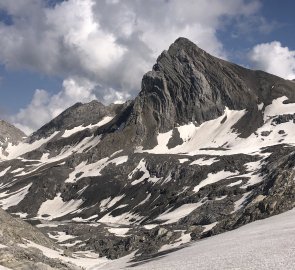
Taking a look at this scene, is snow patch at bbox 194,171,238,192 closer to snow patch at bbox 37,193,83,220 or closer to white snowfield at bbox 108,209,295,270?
snow patch at bbox 37,193,83,220

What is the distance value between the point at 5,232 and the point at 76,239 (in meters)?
52.9

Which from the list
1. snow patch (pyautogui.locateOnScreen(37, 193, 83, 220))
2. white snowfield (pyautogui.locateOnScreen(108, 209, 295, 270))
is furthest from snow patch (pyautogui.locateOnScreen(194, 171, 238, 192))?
white snowfield (pyautogui.locateOnScreen(108, 209, 295, 270))

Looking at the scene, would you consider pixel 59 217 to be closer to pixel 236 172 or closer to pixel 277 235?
pixel 236 172

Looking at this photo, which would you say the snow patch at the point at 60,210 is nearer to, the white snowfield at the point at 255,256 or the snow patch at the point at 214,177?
the snow patch at the point at 214,177

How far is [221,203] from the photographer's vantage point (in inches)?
4759

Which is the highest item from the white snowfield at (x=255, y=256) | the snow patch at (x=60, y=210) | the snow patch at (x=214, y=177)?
the snow patch at (x=60, y=210)

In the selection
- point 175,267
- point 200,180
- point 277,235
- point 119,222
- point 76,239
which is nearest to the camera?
point 175,267

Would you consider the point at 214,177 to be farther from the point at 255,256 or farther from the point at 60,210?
the point at 255,256

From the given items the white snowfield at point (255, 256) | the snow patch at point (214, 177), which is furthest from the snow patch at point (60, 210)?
the white snowfield at point (255, 256)

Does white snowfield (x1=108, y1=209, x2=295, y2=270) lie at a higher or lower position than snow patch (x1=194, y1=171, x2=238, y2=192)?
lower

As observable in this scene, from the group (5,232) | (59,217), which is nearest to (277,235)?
(5,232)

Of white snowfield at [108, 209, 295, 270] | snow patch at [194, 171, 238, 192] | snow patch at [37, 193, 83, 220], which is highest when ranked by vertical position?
snow patch at [37, 193, 83, 220]

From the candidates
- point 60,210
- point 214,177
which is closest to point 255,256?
point 214,177

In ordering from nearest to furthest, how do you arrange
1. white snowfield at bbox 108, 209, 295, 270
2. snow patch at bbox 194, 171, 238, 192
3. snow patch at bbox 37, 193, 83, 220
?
white snowfield at bbox 108, 209, 295, 270, snow patch at bbox 194, 171, 238, 192, snow patch at bbox 37, 193, 83, 220
